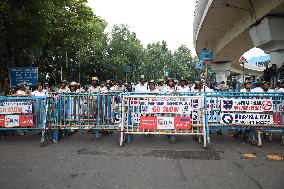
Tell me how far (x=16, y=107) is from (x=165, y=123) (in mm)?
4276

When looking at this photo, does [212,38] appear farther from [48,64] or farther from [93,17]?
[48,64]

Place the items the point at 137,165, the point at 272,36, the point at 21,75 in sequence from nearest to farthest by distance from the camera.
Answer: the point at 137,165 < the point at 272,36 < the point at 21,75

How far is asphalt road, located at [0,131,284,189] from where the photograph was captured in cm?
520

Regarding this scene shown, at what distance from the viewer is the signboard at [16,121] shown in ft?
29.4

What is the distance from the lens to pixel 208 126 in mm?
8570

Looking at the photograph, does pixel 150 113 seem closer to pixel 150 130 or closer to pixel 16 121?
pixel 150 130

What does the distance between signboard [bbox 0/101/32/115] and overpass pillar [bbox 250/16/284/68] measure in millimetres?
10262

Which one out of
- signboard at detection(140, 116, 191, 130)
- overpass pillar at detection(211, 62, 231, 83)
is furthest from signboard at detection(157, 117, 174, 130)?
overpass pillar at detection(211, 62, 231, 83)

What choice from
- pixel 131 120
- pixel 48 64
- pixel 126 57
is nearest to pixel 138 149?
pixel 131 120

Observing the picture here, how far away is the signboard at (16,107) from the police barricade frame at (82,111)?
62 centimetres

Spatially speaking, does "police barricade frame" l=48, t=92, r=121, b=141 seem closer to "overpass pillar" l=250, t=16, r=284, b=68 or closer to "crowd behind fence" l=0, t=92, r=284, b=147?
"crowd behind fence" l=0, t=92, r=284, b=147

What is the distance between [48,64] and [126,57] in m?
23.3

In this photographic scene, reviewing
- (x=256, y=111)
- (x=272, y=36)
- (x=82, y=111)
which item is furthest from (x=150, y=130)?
(x=272, y=36)

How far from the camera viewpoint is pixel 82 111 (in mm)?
9094
